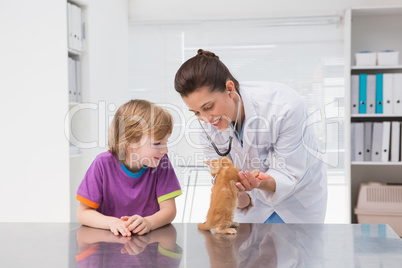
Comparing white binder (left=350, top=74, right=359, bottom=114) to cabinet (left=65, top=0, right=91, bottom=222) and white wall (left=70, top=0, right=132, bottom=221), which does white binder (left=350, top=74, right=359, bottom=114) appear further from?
cabinet (left=65, top=0, right=91, bottom=222)

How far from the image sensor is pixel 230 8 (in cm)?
391

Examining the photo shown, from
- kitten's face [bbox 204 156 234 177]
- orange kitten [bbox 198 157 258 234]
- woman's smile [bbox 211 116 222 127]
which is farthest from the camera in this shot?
woman's smile [bbox 211 116 222 127]

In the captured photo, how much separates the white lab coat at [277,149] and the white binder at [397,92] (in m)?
1.90

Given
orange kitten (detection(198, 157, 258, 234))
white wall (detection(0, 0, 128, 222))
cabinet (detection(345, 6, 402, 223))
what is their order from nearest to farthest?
orange kitten (detection(198, 157, 258, 234)) < white wall (detection(0, 0, 128, 222)) < cabinet (detection(345, 6, 402, 223))

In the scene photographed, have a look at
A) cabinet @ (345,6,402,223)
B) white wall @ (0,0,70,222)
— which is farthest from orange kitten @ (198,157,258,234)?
cabinet @ (345,6,402,223)

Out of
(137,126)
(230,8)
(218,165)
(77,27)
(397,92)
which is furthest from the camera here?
(230,8)

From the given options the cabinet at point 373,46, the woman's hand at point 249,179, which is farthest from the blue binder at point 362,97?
the woman's hand at point 249,179

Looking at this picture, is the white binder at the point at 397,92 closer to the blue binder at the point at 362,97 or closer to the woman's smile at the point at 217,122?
the blue binder at the point at 362,97

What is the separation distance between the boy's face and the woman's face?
0.14 metres

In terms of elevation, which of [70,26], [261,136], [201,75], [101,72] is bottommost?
[261,136]

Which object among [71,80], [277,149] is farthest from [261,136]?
[71,80]

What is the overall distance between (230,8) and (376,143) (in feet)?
5.37

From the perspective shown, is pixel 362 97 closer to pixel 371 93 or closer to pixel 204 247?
pixel 371 93

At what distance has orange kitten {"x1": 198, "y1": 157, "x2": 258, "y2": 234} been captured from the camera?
1169 mm
